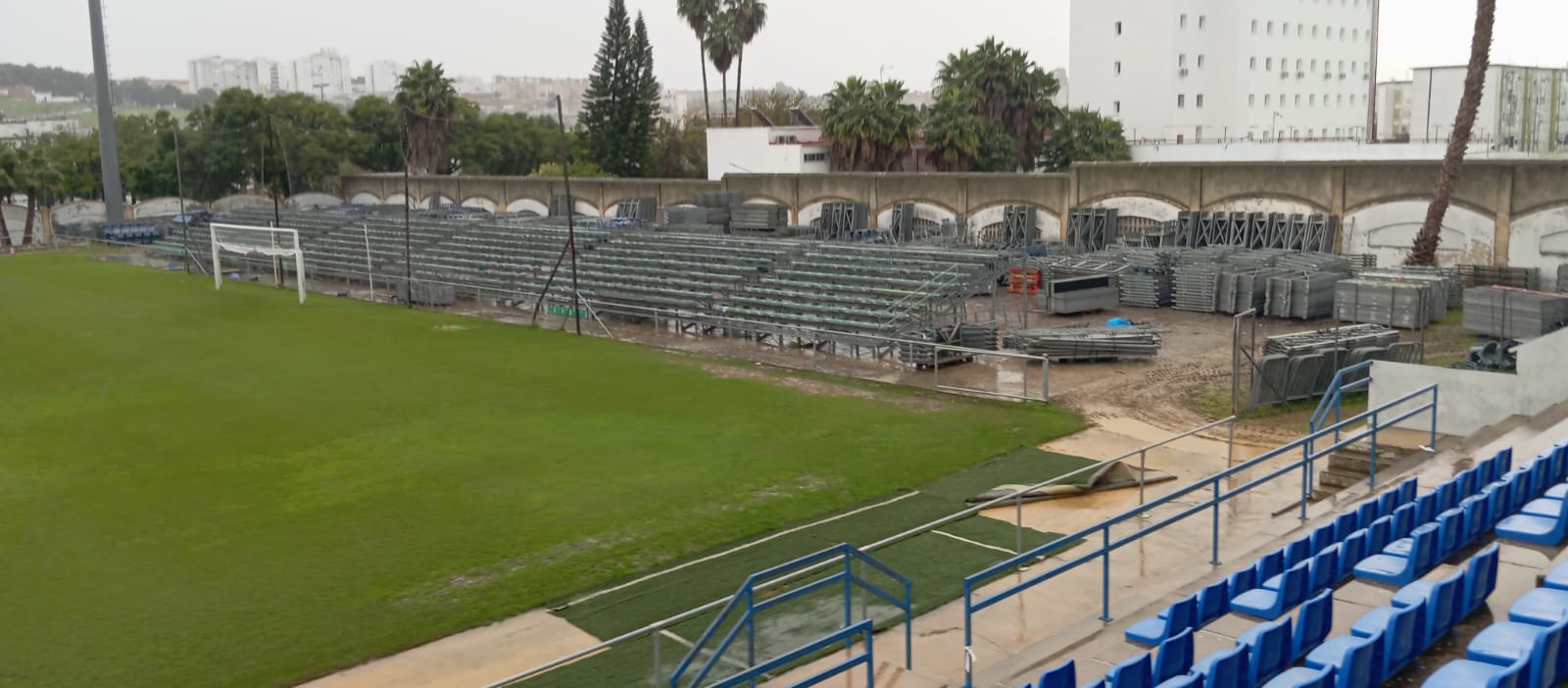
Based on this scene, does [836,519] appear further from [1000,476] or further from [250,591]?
[250,591]

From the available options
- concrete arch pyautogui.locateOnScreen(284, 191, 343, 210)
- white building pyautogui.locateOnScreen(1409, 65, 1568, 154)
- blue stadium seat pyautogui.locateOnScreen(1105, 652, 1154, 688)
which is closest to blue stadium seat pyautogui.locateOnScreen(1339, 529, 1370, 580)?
blue stadium seat pyautogui.locateOnScreen(1105, 652, 1154, 688)

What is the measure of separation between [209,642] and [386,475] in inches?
256

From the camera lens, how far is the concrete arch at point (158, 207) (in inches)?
3113

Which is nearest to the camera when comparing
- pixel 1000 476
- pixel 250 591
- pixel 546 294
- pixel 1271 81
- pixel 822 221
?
pixel 250 591

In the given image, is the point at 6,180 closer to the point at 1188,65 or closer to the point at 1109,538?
the point at 1109,538

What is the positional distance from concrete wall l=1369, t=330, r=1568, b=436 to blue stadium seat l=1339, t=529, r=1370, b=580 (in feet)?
23.5

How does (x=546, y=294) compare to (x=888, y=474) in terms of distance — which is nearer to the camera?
(x=888, y=474)

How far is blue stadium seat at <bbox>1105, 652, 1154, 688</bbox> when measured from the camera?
8438mm

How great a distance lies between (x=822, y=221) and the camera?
2092 inches

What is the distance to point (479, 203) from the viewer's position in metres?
73.2

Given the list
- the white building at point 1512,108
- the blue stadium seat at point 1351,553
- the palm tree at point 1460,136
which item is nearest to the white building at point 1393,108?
the white building at point 1512,108

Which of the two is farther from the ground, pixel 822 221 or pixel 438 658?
pixel 822 221

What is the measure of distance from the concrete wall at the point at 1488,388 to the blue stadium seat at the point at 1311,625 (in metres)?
9.25

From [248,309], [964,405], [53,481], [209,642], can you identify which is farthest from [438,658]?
[248,309]
